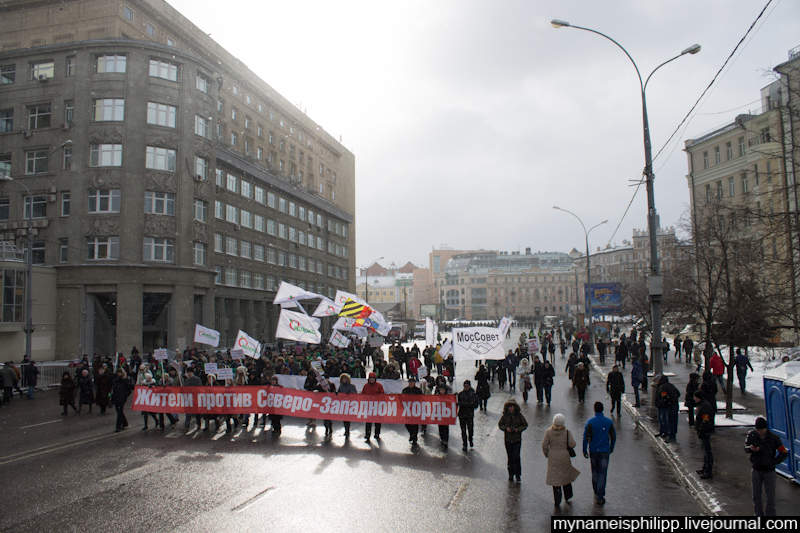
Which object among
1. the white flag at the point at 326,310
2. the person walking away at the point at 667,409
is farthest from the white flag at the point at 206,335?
the person walking away at the point at 667,409

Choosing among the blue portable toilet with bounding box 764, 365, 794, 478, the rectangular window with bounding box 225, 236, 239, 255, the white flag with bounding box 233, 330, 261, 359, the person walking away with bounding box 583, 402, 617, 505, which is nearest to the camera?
the person walking away with bounding box 583, 402, 617, 505

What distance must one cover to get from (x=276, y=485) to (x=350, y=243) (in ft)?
244

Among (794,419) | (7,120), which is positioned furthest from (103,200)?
(794,419)

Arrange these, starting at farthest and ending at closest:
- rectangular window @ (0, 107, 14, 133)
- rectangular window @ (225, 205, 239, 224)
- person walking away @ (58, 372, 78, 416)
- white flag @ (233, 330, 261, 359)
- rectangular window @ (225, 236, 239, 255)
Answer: rectangular window @ (225, 205, 239, 224) < rectangular window @ (225, 236, 239, 255) < rectangular window @ (0, 107, 14, 133) < white flag @ (233, 330, 261, 359) < person walking away @ (58, 372, 78, 416)

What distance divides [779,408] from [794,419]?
0.69 meters

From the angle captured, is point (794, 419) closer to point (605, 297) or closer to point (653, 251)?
point (653, 251)

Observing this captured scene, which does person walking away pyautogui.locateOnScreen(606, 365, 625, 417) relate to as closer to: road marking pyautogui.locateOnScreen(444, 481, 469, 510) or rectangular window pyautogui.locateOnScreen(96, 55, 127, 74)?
road marking pyautogui.locateOnScreen(444, 481, 469, 510)

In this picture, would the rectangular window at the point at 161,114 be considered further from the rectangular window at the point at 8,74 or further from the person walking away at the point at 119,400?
the person walking away at the point at 119,400

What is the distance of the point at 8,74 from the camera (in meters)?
41.2

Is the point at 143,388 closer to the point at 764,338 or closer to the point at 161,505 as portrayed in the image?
the point at 161,505

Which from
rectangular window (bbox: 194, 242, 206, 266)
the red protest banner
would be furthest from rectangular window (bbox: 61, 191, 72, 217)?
the red protest banner

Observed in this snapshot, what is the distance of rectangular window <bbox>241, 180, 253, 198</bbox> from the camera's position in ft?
181

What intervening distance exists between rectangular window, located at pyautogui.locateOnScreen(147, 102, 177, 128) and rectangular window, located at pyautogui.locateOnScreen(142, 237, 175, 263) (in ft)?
26.3

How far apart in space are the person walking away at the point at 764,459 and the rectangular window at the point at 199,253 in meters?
Answer: 39.1
